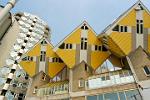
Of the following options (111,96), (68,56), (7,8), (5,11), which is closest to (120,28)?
(68,56)

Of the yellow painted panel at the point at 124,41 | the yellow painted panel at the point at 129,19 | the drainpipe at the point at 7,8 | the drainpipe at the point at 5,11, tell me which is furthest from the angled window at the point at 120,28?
the drainpipe at the point at 5,11

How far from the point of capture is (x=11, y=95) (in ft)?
207

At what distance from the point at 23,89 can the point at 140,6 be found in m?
35.8

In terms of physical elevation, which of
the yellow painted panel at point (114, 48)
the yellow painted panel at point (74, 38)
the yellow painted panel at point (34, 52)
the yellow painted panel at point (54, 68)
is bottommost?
the yellow painted panel at point (54, 68)

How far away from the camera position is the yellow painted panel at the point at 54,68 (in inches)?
1998

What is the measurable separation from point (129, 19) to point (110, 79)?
31.3ft

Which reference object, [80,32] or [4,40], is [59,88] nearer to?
[80,32]

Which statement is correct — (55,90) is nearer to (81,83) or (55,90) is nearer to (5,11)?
(81,83)

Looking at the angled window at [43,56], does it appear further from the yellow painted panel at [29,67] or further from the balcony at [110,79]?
the balcony at [110,79]

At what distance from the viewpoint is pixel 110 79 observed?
3966cm

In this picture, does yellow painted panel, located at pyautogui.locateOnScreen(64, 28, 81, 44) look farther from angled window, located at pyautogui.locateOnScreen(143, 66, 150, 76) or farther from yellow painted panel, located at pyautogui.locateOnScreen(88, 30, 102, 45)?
angled window, located at pyautogui.locateOnScreen(143, 66, 150, 76)

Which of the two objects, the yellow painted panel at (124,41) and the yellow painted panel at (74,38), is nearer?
the yellow painted panel at (124,41)

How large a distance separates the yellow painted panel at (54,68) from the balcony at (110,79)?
10.6 meters

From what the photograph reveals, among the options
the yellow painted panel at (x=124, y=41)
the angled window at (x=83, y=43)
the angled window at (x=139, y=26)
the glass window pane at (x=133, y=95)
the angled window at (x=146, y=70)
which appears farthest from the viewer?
the angled window at (x=83, y=43)
